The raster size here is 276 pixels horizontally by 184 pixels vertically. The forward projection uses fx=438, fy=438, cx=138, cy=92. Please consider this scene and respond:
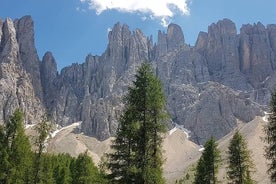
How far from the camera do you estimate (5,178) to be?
36.4m

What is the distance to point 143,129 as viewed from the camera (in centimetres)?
2738

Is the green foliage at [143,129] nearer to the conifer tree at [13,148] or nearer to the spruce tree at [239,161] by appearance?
the conifer tree at [13,148]

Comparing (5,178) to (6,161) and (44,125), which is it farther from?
(44,125)

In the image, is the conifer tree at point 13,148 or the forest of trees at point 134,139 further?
the conifer tree at point 13,148

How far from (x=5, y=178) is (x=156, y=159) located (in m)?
14.9

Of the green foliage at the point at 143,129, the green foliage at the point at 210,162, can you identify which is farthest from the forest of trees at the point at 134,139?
the green foliage at the point at 210,162

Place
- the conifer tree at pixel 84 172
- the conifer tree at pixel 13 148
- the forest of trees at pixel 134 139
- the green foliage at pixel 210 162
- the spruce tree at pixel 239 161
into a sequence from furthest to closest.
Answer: the conifer tree at pixel 84 172 < the green foliage at pixel 210 162 < the spruce tree at pixel 239 161 < the conifer tree at pixel 13 148 < the forest of trees at pixel 134 139

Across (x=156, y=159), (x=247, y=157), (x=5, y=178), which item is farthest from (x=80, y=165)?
(x=156, y=159)

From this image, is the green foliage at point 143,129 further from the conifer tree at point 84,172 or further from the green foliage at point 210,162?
the conifer tree at point 84,172

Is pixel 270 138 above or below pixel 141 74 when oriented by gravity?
below

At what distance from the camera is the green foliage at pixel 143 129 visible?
26.8m

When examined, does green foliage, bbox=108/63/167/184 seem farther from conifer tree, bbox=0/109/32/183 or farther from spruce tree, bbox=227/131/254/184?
spruce tree, bbox=227/131/254/184

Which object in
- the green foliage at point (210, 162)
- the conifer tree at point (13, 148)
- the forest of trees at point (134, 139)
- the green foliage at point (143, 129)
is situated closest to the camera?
the green foliage at point (143, 129)

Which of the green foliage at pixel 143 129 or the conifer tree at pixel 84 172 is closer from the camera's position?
the green foliage at pixel 143 129
